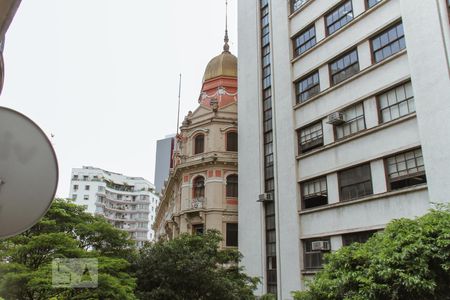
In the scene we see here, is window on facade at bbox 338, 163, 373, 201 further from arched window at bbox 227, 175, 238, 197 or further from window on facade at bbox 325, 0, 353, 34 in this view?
arched window at bbox 227, 175, 238, 197

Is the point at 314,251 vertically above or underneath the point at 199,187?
underneath

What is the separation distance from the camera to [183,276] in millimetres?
14039

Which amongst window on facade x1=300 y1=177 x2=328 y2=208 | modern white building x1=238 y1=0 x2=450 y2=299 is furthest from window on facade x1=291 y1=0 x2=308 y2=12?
window on facade x1=300 y1=177 x2=328 y2=208

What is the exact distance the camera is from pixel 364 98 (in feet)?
56.1

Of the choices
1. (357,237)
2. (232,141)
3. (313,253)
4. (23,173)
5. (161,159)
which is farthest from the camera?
(161,159)

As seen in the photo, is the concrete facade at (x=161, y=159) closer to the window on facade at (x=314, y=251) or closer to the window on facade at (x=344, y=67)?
the window on facade at (x=344, y=67)

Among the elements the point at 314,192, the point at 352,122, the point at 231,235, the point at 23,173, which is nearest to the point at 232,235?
the point at 231,235

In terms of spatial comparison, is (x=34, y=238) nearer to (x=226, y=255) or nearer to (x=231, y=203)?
(x=226, y=255)

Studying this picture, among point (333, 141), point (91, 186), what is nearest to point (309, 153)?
point (333, 141)

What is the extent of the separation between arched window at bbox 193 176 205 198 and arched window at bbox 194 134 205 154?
1966 mm

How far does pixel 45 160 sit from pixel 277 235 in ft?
59.5

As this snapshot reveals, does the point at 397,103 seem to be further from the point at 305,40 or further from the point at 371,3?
the point at 305,40

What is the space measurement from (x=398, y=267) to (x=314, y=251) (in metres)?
9.00

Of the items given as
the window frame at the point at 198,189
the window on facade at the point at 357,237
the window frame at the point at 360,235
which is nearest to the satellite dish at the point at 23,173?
the window frame at the point at 360,235
